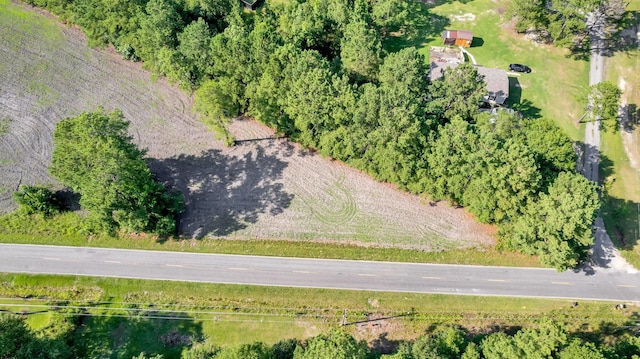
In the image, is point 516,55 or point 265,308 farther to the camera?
point 516,55

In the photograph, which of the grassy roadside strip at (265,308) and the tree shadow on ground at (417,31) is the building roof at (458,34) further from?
the grassy roadside strip at (265,308)

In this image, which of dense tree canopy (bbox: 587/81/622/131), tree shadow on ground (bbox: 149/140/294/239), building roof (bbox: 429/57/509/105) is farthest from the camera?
building roof (bbox: 429/57/509/105)

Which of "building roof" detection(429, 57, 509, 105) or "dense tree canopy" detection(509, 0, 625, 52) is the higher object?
"dense tree canopy" detection(509, 0, 625, 52)

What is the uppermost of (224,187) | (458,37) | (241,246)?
(458,37)

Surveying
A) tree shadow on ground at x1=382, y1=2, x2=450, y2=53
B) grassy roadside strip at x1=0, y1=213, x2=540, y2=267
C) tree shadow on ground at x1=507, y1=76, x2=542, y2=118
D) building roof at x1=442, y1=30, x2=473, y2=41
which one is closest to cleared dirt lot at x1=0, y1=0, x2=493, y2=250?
grassy roadside strip at x1=0, y1=213, x2=540, y2=267

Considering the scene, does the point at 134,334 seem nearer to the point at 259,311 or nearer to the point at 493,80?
the point at 259,311

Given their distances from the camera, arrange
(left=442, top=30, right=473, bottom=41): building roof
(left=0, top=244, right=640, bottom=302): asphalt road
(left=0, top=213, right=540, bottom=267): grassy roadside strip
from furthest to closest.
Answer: (left=442, top=30, right=473, bottom=41): building roof < (left=0, top=213, right=540, bottom=267): grassy roadside strip < (left=0, top=244, right=640, bottom=302): asphalt road

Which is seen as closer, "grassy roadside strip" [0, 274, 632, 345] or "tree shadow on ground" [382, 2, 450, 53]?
"grassy roadside strip" [0, 274, 632, 345]

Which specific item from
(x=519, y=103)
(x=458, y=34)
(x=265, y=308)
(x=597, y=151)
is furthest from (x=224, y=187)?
(x=597, y=151)

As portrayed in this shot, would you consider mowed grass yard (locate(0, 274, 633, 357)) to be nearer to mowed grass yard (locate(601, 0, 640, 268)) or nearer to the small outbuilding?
mowed grass yard (locate(601, 0, 640, 268))
